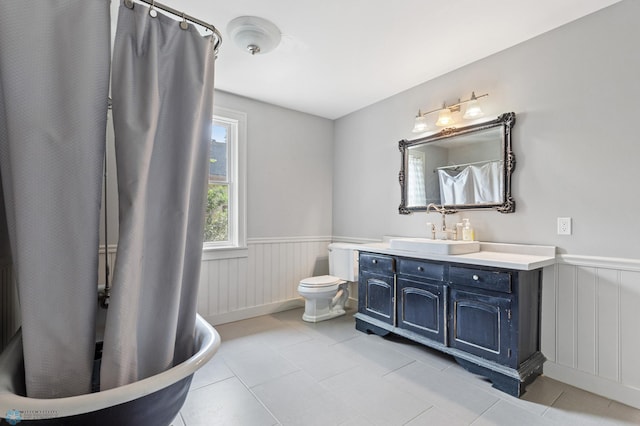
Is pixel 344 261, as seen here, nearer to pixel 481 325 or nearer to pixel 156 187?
pixel 481 325

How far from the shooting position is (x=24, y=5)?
2.86 feet

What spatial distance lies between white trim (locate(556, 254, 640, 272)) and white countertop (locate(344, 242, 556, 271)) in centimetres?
7

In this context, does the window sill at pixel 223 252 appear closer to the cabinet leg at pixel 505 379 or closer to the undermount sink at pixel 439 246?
the undermount sink at pixel 439 246

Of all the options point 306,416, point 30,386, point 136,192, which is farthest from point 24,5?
point 306,416

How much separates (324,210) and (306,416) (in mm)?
2647

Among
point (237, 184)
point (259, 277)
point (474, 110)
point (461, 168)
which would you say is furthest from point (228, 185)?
point (474, 110)

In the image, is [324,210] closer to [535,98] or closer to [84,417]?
[535,98]

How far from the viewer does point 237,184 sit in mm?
3383

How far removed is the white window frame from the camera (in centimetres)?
338

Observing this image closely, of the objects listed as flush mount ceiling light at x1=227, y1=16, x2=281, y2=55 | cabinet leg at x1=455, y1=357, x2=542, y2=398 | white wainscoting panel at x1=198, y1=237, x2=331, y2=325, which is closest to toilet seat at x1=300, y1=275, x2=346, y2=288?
white wainscoting panel at x1=198, y1=237, x2=331, y2=325

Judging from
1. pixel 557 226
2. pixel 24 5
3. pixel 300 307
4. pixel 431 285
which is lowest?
pixel 300 307

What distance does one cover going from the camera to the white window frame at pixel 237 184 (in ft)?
11.1

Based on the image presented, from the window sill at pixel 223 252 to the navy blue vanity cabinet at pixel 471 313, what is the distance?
1.52 m

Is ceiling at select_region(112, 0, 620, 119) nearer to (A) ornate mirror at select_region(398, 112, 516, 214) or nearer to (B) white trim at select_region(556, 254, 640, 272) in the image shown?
(A) ornate mirror at select_region(398, 112, 516, 214)
